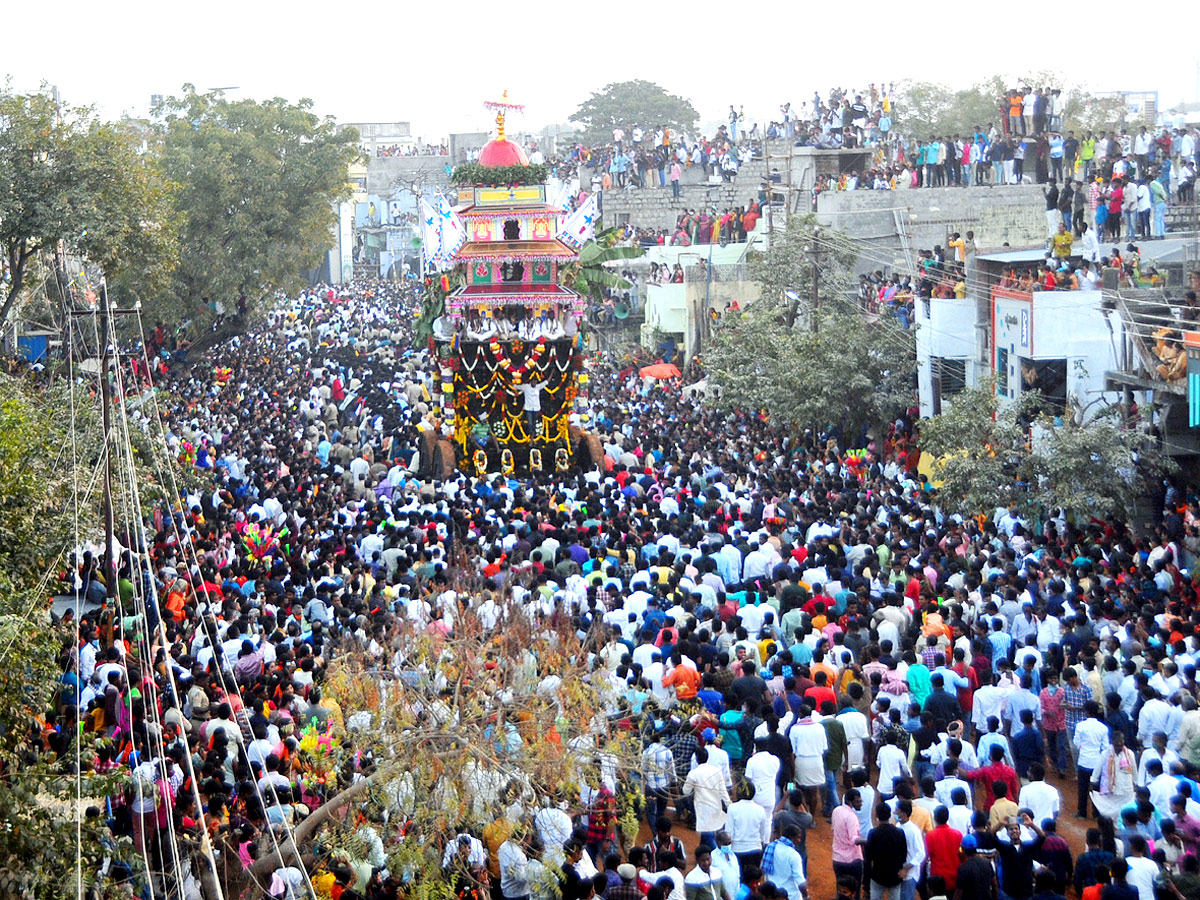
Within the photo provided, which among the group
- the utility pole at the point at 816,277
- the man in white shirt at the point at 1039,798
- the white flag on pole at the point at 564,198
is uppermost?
the white flag on pole at the point at 564,198

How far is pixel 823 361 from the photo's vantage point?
2347cm

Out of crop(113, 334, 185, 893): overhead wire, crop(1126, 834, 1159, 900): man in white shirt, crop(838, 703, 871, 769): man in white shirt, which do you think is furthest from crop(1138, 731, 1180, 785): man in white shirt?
crop(113, 334, 185, 893): overhead wire

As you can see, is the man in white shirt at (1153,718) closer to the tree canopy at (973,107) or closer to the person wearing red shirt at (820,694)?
the person wearing red shirt at (820,694)

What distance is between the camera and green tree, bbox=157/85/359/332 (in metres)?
33.8

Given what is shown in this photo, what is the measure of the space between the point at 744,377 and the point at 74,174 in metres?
11.1

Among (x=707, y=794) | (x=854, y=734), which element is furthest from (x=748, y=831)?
(x=854, y=734)

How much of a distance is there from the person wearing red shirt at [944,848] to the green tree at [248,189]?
1058 inches

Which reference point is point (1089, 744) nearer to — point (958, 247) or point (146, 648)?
point (146, 648)

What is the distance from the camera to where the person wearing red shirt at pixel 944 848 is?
8.89 meters

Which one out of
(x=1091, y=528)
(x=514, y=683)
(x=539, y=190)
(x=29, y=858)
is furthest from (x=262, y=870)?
(x=539, y=190)

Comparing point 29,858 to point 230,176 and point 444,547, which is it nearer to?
point 444,547

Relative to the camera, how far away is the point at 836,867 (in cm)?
939

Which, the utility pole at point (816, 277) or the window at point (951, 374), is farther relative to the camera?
the utility pole at point (816, 277)

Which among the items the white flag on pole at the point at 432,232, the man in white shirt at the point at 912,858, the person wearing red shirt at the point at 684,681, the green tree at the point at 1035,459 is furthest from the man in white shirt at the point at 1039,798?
the white flag on pole at the point at 432,232
